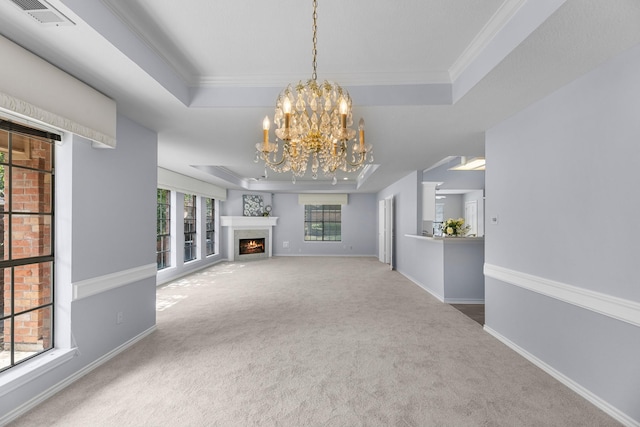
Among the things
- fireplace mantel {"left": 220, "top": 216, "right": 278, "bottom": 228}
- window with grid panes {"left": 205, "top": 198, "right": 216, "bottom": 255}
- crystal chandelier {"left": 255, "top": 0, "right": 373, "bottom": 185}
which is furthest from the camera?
fireplace mantel {"left": 220, "top": 216, "right": 278, "bottom": 228}

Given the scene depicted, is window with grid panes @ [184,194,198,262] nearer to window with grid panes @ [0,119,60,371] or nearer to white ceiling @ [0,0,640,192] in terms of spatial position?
white ceiling @ [0,0,640,192]

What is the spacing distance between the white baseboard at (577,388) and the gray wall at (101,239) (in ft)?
12.5

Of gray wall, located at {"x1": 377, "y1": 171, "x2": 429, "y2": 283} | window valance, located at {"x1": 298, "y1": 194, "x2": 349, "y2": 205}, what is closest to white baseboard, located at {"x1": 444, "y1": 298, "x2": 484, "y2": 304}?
gray wall, located at {"x1": 377, "y1": 171, "x2": 429, "y2": 283}

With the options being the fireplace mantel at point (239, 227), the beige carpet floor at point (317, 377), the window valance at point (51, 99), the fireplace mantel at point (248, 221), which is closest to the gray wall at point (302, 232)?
the fireplace mantel at point (248, 221)

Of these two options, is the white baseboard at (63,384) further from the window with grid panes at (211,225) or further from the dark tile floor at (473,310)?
the window with grid panes at (211,225)

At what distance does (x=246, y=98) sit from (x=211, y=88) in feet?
1.11

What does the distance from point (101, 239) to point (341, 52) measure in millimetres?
2625

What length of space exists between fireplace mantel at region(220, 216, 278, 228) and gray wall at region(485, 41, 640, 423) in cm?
734

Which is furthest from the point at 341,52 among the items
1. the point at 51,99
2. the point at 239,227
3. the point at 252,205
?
the point at 252,205

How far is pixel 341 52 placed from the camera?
2303 mm

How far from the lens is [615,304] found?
6.28ft

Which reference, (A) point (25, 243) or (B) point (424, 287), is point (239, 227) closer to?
(B) point (424, 287)

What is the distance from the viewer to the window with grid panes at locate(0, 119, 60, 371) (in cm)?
207

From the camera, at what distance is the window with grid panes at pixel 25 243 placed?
2068mm
